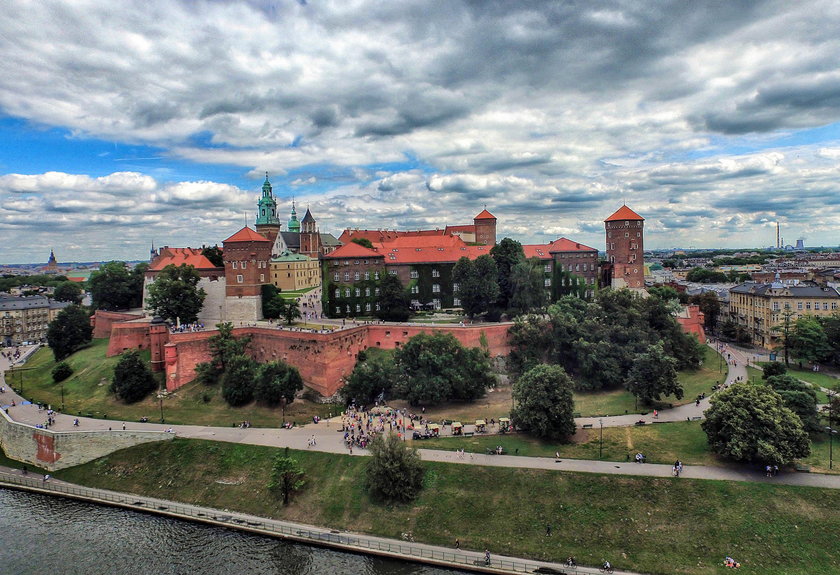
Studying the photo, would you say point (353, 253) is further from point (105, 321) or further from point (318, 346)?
point (105, 321)

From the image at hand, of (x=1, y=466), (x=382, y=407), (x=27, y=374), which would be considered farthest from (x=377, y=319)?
(x=27, y=374)

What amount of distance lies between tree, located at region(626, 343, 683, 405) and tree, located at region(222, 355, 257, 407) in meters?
31.6

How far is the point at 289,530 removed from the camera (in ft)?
105

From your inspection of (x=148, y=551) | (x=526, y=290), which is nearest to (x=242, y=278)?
(x=526, y=290)

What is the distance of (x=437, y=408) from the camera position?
44.8 m

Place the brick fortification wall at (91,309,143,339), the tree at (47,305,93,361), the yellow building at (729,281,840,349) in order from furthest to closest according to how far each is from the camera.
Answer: the brick fortification wall at (91,309,143,339) < the yellow building at (729,281,840,349) < the tree at (47,305,93,361)

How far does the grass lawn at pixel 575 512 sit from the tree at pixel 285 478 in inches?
21.9

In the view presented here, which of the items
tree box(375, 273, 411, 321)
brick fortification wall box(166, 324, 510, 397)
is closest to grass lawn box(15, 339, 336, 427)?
brick fortification wall box(166, 324, 510, 397)

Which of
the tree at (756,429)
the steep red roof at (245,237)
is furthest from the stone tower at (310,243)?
the tree at (756,429)

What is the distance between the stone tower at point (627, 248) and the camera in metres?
71.3

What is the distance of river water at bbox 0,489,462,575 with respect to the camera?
94.1 ft

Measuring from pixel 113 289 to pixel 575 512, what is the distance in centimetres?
6429

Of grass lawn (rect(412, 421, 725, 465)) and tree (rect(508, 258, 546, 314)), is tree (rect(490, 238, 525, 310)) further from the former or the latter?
grass lawn (rect(412, 421, 725, 465))

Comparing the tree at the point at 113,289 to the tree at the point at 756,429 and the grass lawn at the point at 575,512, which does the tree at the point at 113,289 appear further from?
the tree at the point at 756,429
